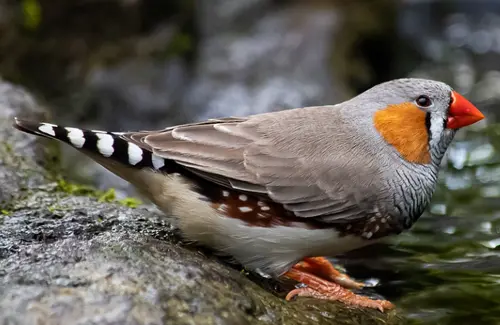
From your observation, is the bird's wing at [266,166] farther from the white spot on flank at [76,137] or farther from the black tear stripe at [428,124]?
the black tear stripe at [428,124]

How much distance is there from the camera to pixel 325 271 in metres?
4.34

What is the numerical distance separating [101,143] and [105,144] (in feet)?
0.07

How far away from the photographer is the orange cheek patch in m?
4.06

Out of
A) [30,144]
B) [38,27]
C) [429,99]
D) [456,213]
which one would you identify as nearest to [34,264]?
[30,144]

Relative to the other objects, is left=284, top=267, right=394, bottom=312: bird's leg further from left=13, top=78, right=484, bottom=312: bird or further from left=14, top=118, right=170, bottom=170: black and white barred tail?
left=14, top=118, right=170, bottom=170: black and white barred tail

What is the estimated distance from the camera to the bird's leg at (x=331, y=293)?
3.83 metres

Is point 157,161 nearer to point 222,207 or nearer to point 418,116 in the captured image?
point 222,207

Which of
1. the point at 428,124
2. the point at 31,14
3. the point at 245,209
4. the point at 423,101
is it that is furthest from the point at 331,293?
the point at 31,14

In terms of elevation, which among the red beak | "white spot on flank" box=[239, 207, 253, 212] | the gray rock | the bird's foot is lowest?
the bird's foot

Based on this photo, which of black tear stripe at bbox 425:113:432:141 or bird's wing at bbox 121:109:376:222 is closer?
bird's wing at bbox 121:109:376:222

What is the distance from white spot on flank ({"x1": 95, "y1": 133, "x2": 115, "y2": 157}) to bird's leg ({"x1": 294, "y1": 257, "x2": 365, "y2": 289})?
1.36 m

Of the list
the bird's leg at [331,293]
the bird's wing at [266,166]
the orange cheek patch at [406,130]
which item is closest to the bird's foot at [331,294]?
the bird's leg at [331,293]

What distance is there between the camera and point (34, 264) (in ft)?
10.0

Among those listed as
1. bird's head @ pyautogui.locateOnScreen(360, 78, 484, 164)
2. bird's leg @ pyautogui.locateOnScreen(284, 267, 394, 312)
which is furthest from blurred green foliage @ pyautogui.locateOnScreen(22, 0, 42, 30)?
bird's leg @ pyautogui.locateOnScreen(284, 267, 394, 312)
